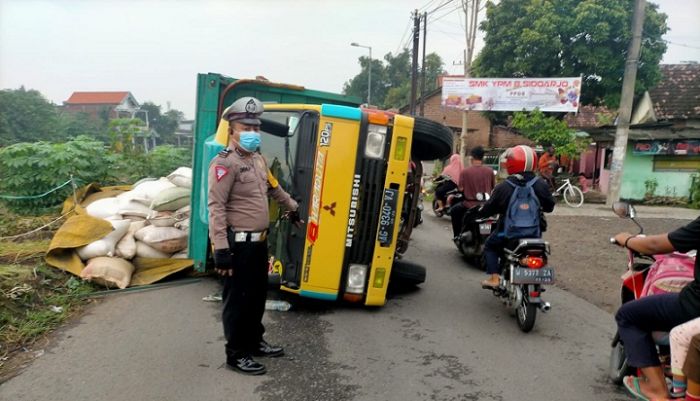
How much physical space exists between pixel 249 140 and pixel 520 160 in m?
2.75

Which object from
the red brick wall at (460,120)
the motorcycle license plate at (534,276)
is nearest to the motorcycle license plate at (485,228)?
the motorcycle license plate at (534,276)

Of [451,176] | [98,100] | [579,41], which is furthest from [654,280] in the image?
[98,100]

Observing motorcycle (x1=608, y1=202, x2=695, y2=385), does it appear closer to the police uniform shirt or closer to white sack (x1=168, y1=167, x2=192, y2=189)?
the police uniform shirt

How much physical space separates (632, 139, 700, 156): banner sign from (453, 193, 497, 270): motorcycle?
10.9 metres

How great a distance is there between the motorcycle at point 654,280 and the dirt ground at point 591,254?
1980 millimetres

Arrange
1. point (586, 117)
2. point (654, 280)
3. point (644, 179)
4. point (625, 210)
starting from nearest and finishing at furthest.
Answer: point (654, 280)
point (625, 210)
point (644, 179)
point (586, 117)

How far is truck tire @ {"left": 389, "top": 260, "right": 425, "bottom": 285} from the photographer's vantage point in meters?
5.62

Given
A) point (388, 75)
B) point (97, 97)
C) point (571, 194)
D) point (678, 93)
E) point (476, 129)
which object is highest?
point (388, 75)

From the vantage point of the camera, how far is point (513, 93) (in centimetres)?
1722

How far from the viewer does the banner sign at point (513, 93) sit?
54.2 ft

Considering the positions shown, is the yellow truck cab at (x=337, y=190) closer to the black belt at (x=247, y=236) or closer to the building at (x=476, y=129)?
the black belt at (x=247, y=236)

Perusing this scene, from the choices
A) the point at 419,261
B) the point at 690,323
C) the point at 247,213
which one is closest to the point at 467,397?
the point at 690,323

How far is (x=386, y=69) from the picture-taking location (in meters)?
65.4

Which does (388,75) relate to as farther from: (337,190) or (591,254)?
(337,190)
